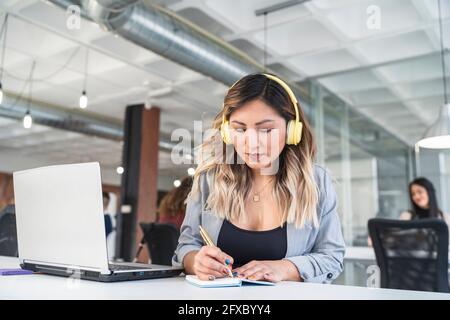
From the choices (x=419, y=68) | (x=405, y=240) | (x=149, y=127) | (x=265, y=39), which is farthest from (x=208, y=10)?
(x=149, y=127)

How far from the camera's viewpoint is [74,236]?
36.0 inches

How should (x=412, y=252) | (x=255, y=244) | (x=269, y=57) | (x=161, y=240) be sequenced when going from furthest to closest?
1. (x=269, y=57)
2. (x=161, y=240)
3. (x=412, y=252)
4. (x=255, y=244)

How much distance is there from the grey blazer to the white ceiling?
2.57m

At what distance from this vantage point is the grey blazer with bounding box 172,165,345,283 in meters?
1.15

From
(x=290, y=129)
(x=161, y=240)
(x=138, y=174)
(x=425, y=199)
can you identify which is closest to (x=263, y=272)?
(x=290, y=129)

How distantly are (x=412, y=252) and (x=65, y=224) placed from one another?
1.95 metres

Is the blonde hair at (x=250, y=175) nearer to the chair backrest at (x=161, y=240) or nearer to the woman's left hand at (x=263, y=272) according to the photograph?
the woman's left hand at (x=263, y=272)

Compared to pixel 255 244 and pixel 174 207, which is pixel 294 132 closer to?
pixel 255 244

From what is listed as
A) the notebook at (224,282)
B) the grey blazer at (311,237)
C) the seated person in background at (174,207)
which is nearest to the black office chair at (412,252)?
the grey blazer at (311,237)

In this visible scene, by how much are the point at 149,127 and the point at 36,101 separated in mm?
1715

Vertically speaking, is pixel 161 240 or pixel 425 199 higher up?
pixel 425 199

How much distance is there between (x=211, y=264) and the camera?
976mm

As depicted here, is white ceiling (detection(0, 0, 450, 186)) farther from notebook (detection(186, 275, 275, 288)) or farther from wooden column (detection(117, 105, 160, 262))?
notebook (detection(186, 275, 275, 288))

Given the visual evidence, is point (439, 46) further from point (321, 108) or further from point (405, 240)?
point (405, 240)
